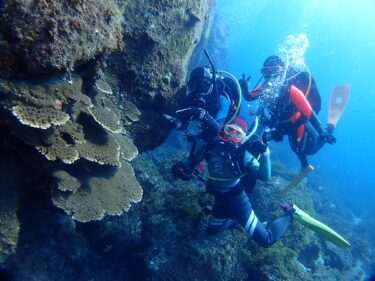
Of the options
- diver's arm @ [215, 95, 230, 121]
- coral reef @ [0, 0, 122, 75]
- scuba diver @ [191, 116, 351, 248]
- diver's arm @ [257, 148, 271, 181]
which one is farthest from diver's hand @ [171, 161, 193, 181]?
coral reef @ [0, 0, 122, 75]

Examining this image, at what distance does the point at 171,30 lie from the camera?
16.9ft

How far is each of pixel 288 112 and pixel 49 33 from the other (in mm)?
5309

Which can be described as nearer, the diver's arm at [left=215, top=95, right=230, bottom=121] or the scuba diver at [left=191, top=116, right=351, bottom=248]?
the scuba diver at [left=191, top=116, right=351, bottom=248]

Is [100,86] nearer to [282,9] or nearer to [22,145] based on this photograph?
[22,145]

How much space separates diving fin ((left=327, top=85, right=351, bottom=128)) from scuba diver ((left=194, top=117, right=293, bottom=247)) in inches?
118

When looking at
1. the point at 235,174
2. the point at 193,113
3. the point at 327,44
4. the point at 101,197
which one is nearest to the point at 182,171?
the point at 235,174

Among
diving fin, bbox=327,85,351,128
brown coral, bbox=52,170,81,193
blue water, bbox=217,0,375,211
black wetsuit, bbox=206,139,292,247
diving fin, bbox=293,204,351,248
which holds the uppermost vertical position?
brown coral, bbox=52,170,81,193

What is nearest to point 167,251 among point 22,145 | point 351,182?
point 22,145

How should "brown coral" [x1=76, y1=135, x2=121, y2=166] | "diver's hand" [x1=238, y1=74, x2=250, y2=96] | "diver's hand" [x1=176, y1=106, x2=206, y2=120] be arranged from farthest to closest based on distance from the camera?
1. "diver's hand" [x1=238, y1=74, x2=250, y2=96]
2. "diver's hand" [x1=176, y1=106, x2=206, y2=120]
3. "brown coral" [x1=76, y1=135, x2=121, y2=166]

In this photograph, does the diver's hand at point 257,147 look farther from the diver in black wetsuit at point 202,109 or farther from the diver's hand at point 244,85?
the diver's hand at point 244,85

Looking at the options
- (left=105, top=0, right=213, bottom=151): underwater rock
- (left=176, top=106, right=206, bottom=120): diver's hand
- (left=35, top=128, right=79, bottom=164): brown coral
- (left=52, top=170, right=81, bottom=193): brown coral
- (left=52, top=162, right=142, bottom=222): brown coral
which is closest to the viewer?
(left=35, top=128, right=79, bottom=164): brown coral

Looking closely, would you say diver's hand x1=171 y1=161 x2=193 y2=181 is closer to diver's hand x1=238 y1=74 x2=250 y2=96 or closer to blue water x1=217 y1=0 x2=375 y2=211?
diver's hand x1=238 y1=74 x2=250 y2=96

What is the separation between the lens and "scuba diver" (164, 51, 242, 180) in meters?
5.15

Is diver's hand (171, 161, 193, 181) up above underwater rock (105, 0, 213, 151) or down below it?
below
